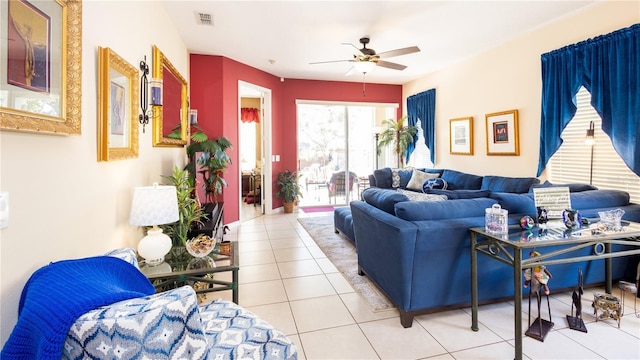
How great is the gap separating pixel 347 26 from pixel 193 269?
3443 millimetres

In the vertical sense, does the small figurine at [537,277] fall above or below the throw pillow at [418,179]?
below

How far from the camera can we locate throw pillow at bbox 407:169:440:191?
583 cm

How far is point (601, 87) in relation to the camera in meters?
3.29

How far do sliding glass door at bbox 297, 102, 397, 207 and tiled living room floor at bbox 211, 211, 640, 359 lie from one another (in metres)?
4.26

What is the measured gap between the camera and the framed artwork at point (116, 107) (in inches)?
73.3

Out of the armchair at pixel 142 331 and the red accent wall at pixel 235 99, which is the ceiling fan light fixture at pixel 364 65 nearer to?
the red accent wall at pixel 235 99

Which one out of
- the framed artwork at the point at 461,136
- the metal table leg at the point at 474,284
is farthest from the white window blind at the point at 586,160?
the metal table leg at the point at 474,284

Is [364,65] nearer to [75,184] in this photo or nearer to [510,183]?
[510,183]

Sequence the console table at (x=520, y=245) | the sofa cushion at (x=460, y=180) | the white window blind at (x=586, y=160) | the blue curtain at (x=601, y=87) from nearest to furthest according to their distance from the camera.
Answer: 1. the console table at (x=520, y=245)
2. the blue curtain at (x=601, y=87)
3. the white window blind at (x=586, y=160)
4. the sofa cushion at (x=460, y=180)

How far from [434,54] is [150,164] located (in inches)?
180

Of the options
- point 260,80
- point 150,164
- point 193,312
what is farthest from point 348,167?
point 193,312

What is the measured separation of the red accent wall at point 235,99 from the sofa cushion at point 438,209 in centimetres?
371

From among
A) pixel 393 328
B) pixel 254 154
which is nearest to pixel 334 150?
pixel 254 154

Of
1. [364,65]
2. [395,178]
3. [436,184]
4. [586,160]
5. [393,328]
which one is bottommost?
[393,328]
